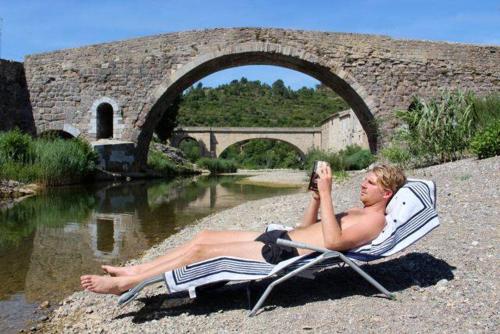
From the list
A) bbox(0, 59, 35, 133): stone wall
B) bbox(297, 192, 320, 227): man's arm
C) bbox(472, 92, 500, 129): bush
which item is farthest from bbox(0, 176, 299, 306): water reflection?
bbox(0, 59, 35, 133): stone wall

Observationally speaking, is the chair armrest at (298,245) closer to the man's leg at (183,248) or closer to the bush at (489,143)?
the man's leg at (183,248)

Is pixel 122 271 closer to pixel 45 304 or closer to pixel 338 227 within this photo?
pixel 45 304

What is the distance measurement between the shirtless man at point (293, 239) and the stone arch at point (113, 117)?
14589mm

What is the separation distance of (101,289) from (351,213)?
1589 millimetres

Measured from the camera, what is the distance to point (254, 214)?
7.13 metres

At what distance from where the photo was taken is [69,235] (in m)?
6.68

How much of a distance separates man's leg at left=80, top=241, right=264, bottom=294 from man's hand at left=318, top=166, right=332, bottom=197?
1.63 ft

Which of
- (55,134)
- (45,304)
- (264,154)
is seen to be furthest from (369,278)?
(264,154)

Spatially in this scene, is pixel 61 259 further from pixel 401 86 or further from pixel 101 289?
pixel 401 86

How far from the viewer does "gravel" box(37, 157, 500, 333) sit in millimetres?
2855

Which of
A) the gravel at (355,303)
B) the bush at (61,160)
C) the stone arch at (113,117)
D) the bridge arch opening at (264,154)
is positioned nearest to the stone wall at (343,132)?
the stone arch at (113,117)

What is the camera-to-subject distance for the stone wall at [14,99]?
57.2 feet

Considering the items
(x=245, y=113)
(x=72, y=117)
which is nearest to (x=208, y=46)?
(x=72, y=117)

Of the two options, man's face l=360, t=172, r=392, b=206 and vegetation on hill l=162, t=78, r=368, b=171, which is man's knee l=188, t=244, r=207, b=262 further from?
vegetation on hill l=162, t=78, r=368, b=171
